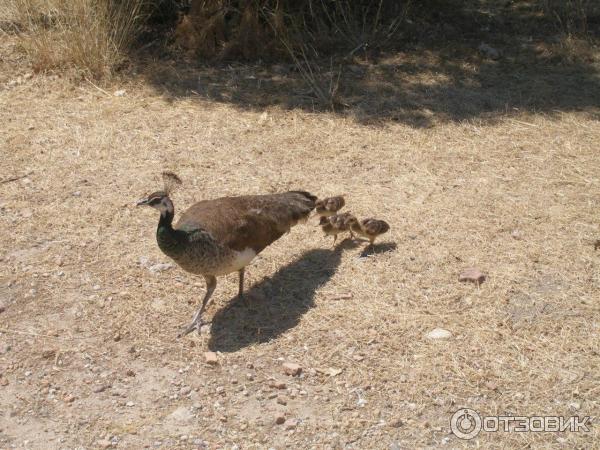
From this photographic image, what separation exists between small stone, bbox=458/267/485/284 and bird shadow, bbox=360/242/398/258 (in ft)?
2.08

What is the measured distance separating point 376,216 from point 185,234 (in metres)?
1.98

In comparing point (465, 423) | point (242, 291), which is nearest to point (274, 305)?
point (242, 291)

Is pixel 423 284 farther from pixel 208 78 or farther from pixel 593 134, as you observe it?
pixel 208 78

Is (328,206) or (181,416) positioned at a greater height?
(328,206)

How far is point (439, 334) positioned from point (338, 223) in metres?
1.29

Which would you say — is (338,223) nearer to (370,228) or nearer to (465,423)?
(370,228)

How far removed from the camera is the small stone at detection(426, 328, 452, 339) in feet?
15.2

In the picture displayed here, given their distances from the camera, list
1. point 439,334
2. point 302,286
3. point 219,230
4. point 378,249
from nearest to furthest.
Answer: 1. point 439,334
2. point 219,230
3. point 302,286
4. point 378,249

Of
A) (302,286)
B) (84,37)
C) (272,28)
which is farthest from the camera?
(272,28)

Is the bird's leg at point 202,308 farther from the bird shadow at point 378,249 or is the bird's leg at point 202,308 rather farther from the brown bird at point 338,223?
the bird shadow at point 378,249

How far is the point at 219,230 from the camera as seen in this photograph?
4801mm

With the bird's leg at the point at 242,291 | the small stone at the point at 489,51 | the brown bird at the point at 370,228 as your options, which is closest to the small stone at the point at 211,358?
the bird's leg at the point at 242,291

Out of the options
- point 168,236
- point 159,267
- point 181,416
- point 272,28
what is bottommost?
point 159,267

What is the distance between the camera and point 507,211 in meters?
6.04
